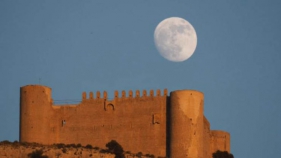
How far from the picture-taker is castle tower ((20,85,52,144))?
4050 inches

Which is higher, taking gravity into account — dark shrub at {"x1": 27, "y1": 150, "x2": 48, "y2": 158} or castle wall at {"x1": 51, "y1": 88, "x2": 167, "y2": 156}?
castle wall at {"x1": 51, "y1": 88, "x2": 167, "y2": 156}

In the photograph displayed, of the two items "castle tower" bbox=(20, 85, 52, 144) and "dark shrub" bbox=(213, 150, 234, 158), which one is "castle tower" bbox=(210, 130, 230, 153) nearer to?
"dark shrub" bbox=(213, 150, 234, 158)

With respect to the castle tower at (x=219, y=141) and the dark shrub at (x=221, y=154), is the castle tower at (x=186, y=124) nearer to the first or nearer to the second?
the dark shrub at (x=221, y=154)

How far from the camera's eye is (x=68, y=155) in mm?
95500

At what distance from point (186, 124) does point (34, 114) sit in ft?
35.7

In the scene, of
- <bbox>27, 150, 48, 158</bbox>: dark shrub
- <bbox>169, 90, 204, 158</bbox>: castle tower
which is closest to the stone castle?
<bbox>169, 90, 204, 158</bbox>: castle tower

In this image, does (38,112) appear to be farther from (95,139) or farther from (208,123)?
(208,123)

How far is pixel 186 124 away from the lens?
329 feet

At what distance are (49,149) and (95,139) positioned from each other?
22.8 feet

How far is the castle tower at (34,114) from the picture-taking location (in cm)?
10288

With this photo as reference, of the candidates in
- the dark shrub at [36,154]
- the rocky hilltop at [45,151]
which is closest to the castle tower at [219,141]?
the rocky hilltop at [45,151]

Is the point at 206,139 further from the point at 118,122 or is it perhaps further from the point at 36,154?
the point at 36,154

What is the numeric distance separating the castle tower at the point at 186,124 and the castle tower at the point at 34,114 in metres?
8.91

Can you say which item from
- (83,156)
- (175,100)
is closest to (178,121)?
(175,100)
